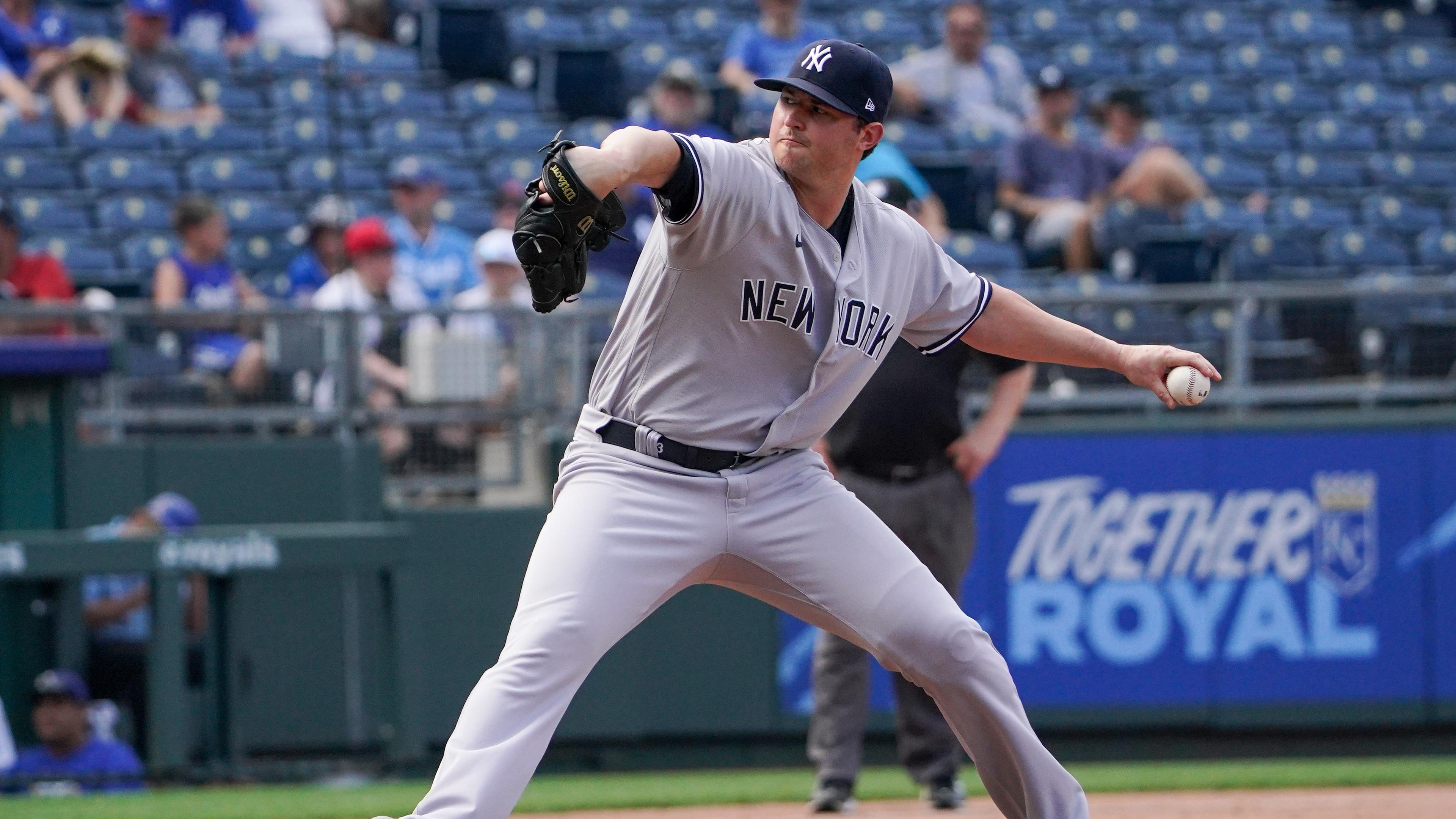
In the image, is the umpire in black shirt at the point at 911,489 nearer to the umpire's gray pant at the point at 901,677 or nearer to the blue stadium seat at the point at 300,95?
the umpire's gray pant at the point at 901,677

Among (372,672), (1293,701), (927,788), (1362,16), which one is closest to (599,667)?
(372,672)

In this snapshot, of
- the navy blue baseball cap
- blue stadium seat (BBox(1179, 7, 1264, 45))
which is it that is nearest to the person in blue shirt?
the navy blue baseball cap

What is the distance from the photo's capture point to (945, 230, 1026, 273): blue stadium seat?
29.0 ft

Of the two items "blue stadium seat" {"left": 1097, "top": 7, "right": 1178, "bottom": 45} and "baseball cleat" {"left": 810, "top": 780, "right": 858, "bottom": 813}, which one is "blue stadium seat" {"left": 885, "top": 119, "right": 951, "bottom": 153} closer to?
"blue stadium seat" {"left": 1097, "top": 7, "right": 1178, "bottom": 45}

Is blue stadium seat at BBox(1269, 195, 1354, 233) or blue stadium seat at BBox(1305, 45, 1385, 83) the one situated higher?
blue stadium seat at BBox(1305, 45, 1385, 83)

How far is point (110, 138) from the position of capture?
10.2 metres

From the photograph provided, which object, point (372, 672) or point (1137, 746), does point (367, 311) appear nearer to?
point (372, 672)

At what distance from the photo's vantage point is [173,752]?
6.32m

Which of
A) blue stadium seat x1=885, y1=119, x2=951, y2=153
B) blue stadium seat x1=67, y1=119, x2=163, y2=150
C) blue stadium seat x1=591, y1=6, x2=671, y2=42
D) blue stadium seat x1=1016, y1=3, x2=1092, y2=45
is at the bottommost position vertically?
blue stadium seat x1=67, y1=119, x2=163, y2=150

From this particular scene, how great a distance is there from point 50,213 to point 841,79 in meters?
7.27

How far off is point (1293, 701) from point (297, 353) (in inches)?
182

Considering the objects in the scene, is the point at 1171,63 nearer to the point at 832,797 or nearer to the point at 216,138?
the point at 216,138

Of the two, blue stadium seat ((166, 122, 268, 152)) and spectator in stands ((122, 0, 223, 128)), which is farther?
blue stadium seat ((166, 122, 268, 152))

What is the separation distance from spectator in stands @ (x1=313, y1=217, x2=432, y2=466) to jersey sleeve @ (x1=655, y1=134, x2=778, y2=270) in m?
4.00
